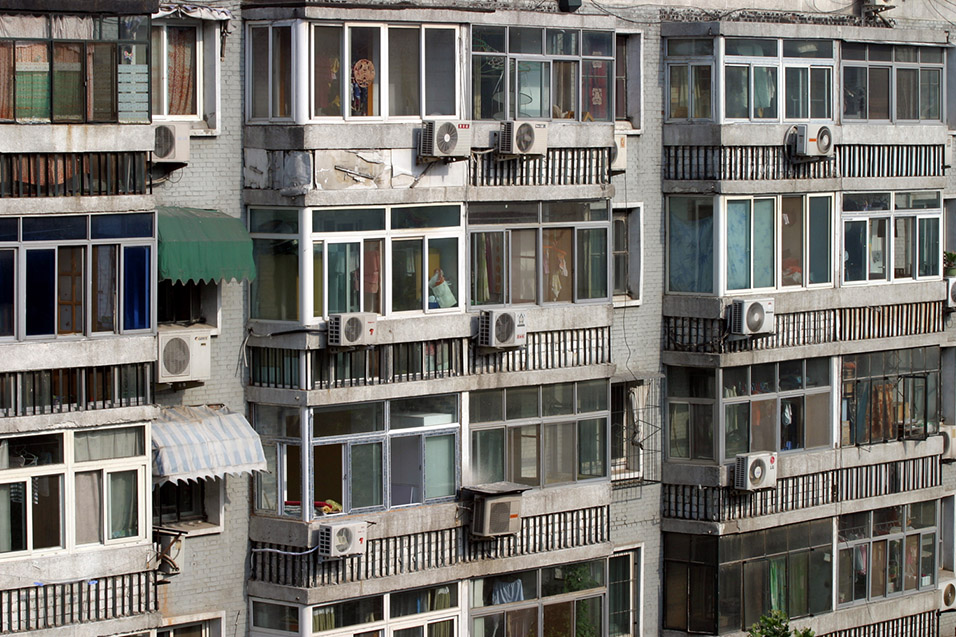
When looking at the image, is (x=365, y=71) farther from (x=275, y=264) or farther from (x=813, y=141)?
(x=813, y=141)

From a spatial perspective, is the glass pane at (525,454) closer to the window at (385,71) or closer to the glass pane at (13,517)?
the window at (385,71)

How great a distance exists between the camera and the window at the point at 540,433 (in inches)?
895

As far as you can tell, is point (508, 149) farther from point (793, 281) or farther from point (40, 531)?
point (40, 531)

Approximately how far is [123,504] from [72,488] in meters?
0.68

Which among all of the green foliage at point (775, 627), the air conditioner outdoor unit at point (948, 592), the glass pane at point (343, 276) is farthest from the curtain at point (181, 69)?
the air conditioner outdoor unit at point (948, 592)

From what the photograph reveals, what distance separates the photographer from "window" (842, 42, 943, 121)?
25.9m

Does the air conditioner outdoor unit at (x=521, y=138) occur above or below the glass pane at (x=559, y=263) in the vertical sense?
above

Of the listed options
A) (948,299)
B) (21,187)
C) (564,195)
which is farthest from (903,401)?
(21,187)

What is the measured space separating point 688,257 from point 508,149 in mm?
3719

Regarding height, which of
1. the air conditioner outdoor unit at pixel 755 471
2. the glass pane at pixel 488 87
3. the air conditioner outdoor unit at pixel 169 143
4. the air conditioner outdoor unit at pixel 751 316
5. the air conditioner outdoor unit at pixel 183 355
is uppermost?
the glass pane at pixel 488 87

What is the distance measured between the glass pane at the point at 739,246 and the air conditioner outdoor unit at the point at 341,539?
6.42m

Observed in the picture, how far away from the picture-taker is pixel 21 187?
18797mm

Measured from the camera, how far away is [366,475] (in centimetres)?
2172

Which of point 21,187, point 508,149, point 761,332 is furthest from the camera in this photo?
point 761,332
